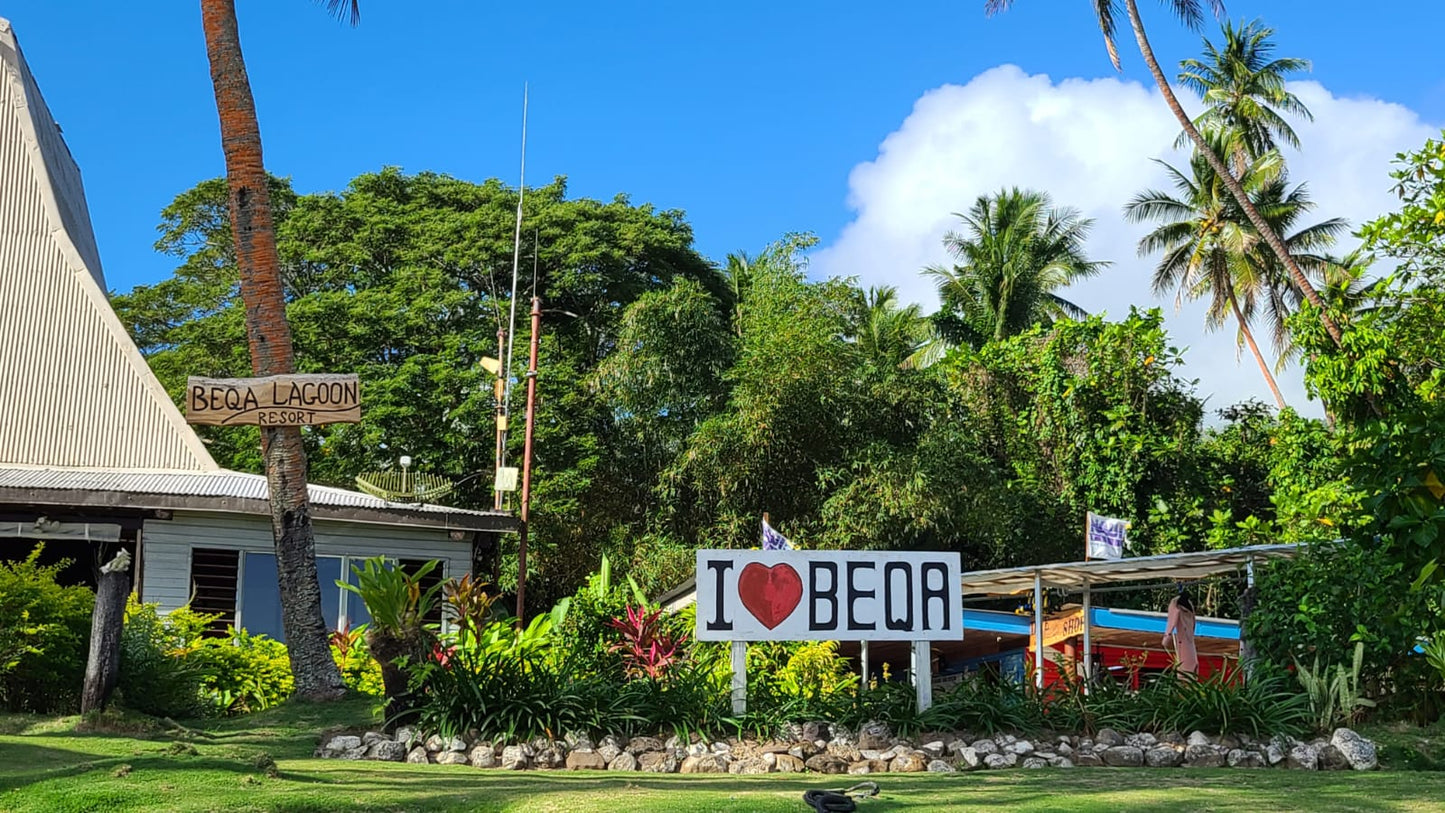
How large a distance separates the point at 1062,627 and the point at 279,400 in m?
11.0

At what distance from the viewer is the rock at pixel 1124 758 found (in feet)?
30.6

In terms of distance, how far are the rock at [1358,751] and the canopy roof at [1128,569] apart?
3.30 meters

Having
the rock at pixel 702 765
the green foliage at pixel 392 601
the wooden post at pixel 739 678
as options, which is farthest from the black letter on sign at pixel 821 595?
the green foliage at pixel 392 601

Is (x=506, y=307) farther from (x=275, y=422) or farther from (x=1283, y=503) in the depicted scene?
(x=275, y=422)

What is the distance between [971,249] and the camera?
39500 mm

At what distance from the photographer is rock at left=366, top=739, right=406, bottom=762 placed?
9031 mm

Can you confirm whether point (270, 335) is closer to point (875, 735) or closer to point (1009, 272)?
point (875, 735)

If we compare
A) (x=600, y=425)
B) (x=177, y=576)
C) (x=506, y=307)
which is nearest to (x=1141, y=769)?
(x=177, y=576)

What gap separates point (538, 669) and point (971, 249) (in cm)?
3153

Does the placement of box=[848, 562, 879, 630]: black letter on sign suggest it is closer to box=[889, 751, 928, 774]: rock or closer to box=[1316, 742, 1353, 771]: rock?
box=[889, 751, 928, 774]: rock

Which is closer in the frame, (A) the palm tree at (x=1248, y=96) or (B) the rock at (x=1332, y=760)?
(B) the rock at (x=1332, y=760)

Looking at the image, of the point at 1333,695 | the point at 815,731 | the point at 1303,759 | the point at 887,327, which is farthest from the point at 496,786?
the point at 887,327

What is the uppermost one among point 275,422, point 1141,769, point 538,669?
point 275,422

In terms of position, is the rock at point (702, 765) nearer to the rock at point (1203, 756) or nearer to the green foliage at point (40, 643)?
the rock at point (1203, 756)
